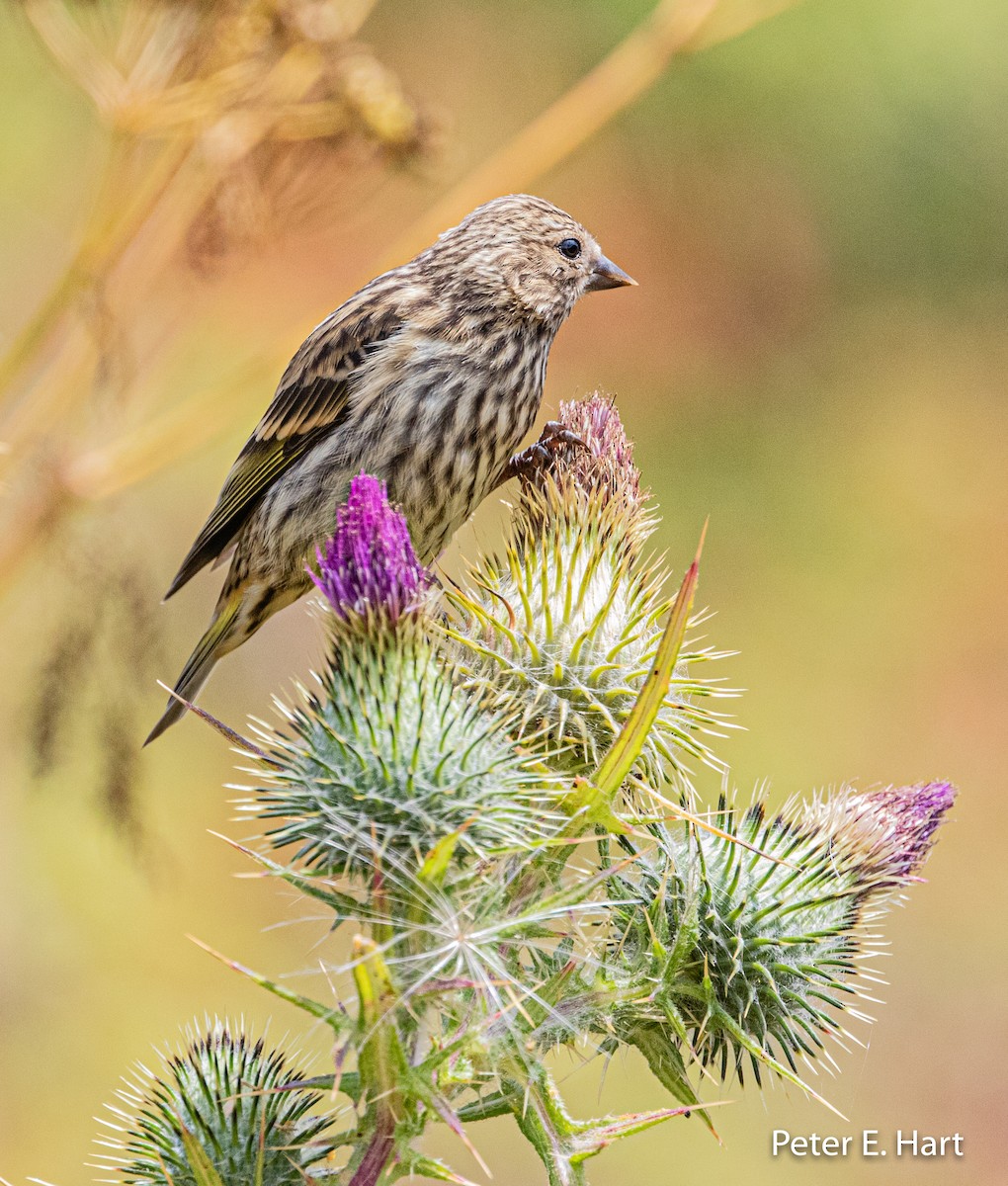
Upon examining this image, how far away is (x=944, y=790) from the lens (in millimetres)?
3012

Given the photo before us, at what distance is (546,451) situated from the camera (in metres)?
3.55

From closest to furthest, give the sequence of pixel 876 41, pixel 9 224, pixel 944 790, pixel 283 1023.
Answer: pixel 944 790 → pixel 283 1023 → pixel 9 224 → pixel 876 41

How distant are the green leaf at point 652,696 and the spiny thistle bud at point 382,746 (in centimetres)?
16

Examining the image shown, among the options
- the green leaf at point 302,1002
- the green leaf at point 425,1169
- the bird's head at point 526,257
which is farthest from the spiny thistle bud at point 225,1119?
the bird's head at point 526,257

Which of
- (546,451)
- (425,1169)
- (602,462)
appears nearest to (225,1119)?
(425,1169)

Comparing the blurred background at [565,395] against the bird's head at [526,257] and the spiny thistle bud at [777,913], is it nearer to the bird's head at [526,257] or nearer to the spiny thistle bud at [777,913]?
the bird's head at [526,257]

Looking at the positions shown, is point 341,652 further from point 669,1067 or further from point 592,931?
point 669,1067

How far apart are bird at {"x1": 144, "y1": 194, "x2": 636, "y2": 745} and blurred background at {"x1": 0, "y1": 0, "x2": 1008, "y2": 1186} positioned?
0.19 metres

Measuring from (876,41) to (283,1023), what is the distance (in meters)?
9.01

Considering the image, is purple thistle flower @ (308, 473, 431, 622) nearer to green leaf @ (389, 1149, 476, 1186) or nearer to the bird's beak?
green leaf @ (389, 1149, 476, 1186)

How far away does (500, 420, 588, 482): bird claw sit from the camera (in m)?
3.37

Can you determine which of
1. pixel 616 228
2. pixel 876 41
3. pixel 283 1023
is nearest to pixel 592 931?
pixel 283 1023

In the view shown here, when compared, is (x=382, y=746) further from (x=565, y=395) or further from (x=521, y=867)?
(x=565, y=395)

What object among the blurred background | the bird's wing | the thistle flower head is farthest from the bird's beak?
the thistle flower head
